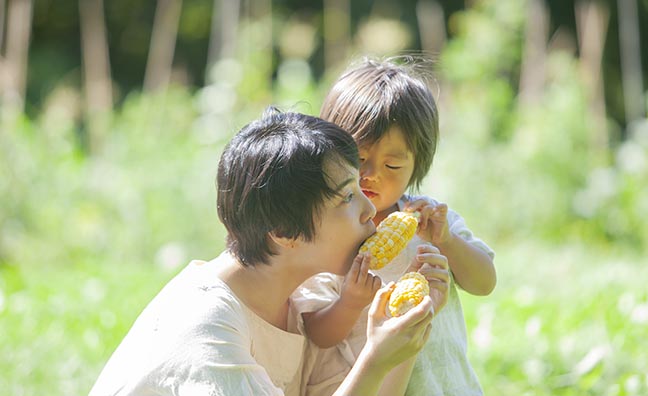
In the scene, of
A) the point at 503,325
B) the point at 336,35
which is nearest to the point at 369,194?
the point at 503,325

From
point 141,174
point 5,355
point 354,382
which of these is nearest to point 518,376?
point 354,382

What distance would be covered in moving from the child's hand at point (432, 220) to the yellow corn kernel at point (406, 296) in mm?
307

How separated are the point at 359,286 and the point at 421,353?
1.00 feet

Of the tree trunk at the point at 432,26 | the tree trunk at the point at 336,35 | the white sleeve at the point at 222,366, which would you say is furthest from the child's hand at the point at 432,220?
the tree trunk at the point at 432,26

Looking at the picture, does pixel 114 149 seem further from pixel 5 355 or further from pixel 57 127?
pixel 5 355

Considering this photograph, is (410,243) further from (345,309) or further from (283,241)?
(283,241)

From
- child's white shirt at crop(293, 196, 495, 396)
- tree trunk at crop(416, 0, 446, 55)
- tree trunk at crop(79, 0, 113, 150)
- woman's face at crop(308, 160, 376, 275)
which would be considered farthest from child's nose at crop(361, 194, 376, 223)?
tree trunk at crop(416, 0, 446, 55)

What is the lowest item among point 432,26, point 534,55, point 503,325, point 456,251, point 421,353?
→ point 503,325

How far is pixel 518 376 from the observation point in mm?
3617

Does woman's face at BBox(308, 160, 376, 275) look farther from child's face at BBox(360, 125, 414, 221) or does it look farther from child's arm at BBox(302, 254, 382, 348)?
child's face at BBox(360, 125, 414, 221)

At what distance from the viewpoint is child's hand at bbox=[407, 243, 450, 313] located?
7.66ft

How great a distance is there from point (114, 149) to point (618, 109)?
6339mm

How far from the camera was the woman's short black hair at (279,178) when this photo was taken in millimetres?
2266

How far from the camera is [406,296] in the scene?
2.17 metres
